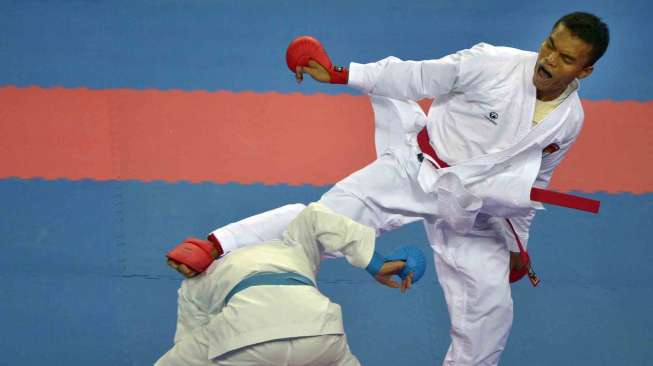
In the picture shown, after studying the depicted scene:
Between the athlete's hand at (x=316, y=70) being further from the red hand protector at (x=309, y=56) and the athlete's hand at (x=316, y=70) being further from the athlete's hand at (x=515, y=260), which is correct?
the athlete's hand at (x=515, y=260)

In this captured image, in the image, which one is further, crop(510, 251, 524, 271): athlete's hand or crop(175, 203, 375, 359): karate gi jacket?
crop(510, 251, 524, 271): athlete's hand

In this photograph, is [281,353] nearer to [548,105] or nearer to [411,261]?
[411,261]

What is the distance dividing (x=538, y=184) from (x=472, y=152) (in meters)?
0.32

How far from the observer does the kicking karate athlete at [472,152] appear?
3.54 meters

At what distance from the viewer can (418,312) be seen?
454 cm

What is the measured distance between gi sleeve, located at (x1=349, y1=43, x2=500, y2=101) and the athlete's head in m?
0.23

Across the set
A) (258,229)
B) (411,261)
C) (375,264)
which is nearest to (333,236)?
(375,264)

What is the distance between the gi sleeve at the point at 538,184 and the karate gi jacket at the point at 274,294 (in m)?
0.83

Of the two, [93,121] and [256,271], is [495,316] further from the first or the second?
[93,121]

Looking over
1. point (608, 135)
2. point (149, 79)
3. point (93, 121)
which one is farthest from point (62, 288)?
point (608, 135)

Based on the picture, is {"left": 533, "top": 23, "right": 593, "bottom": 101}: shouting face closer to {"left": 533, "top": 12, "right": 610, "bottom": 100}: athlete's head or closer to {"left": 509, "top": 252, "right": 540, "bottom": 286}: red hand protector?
Result: {"left": 533, "top": 12, "right": 610, "bottom": 100}: athlete's head

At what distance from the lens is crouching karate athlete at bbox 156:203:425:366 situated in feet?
9.70

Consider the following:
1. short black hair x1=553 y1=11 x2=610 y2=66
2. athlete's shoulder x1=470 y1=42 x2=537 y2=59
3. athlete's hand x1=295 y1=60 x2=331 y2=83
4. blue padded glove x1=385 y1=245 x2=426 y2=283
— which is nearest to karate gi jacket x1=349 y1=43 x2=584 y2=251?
athlete's shoulder x1=470 y1=42 x2=537 y2=59

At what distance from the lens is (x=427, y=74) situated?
3631mm
